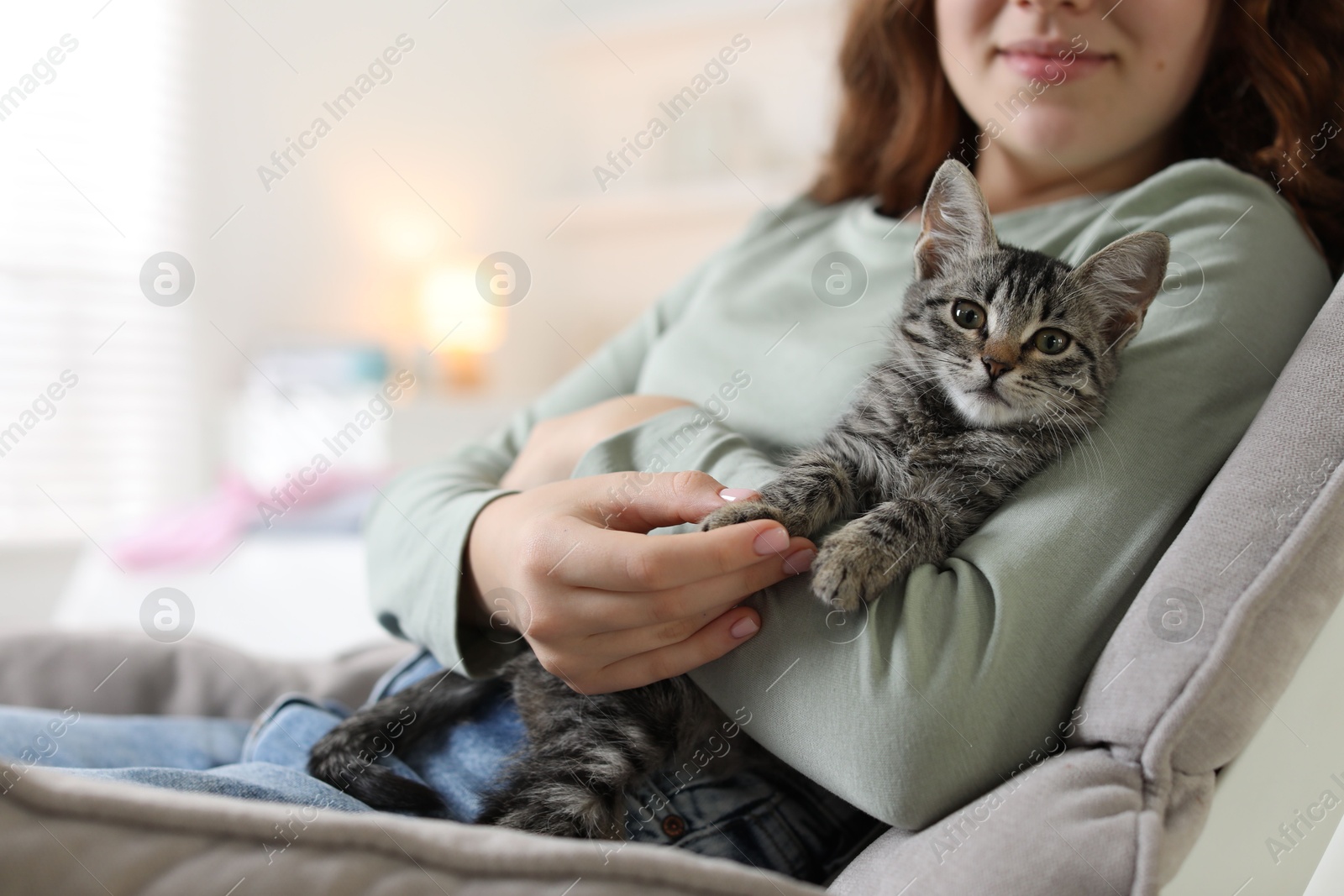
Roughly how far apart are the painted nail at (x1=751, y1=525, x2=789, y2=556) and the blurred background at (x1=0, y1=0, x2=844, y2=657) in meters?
1.89

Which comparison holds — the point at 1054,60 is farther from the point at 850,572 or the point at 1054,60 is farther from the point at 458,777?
the point at 458,777

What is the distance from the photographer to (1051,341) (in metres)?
1.01

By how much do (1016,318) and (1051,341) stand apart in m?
0.05

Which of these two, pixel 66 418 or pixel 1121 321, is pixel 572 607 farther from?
pixel 66 418

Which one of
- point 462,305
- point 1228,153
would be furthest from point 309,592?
point 462,305

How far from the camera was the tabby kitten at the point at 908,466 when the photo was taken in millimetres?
908

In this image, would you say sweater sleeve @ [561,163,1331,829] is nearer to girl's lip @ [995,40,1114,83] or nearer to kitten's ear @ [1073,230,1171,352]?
kitten's ear @ [1073,230,1171,352]

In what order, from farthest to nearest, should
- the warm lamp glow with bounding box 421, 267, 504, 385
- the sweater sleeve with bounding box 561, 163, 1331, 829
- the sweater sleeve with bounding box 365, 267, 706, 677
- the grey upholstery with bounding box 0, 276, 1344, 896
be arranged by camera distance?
1. the warm lamp glow with bounding box 421, 267, 504, 385
2. the sweater sleeve with bounding box 365, 267, 706, 677
3. the sweater sleeve with bounding box 561, 163, 1331, 829
4. the grey upholstery with bounding box 0, 276, 1344, 896

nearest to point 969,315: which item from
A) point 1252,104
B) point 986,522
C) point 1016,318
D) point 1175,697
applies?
point 1016,318

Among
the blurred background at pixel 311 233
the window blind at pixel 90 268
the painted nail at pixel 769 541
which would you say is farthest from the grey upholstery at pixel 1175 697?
the window blind at pixel 90 268

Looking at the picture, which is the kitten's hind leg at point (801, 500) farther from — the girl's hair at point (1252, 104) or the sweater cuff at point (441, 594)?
the girl's hair at point (1252, 104)

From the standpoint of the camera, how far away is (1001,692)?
2.54 feet

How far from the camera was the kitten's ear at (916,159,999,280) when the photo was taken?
103 centimetres

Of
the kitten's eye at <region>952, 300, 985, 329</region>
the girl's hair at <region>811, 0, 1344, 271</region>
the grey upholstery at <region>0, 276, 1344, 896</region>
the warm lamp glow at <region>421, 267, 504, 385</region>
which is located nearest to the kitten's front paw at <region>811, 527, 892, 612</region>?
the grey upholstery at <region>0, 276, 1344, 896</region>
